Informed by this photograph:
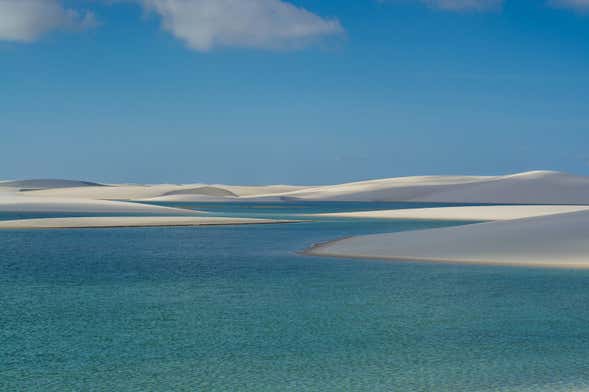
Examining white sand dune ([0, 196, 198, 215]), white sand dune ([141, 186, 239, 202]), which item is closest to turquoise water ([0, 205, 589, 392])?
white sand dune ([0, 196, 198, 215])

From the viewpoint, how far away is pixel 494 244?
3052 centimetres


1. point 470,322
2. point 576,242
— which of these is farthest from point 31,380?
point 576,242

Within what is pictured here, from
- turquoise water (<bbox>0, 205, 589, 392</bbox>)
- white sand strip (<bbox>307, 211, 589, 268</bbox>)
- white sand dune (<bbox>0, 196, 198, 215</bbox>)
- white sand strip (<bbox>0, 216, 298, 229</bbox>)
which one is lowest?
turquoise water (<bbox>0, 205, 589, 392</bbox>)

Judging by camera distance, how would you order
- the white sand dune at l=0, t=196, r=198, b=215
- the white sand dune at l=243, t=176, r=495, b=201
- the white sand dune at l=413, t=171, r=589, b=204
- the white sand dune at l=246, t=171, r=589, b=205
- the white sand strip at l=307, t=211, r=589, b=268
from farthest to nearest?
the white sand dune at l=243, t=176, r=495, b=201, the white sand dune at l=246, t=171, r=589, b=205, the white sand dune at l=413, t=171, r=589, b=204, the white sand dune at l=0, t=196, r=198, b=215, the white sand strip at l=307, t=211, r=589, b=268

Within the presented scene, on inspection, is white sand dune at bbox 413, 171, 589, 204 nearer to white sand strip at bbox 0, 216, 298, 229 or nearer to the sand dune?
the sand dune

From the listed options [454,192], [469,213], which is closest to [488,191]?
[454,192]

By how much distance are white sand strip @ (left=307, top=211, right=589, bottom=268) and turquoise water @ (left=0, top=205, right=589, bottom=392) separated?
263 cm

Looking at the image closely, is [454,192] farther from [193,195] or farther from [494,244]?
[494,244]

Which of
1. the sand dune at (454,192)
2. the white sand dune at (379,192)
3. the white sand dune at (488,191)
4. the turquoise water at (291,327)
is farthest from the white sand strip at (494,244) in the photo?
the white sand dune at (379,192)

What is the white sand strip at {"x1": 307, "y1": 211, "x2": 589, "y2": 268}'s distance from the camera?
91.7 ft

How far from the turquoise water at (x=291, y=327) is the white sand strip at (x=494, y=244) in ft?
8.62

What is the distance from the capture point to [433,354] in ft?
42.0

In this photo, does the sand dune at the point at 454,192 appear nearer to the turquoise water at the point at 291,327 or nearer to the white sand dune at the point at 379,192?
the white sand dune at the point at 379,192

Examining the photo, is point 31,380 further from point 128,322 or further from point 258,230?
point 258,230
